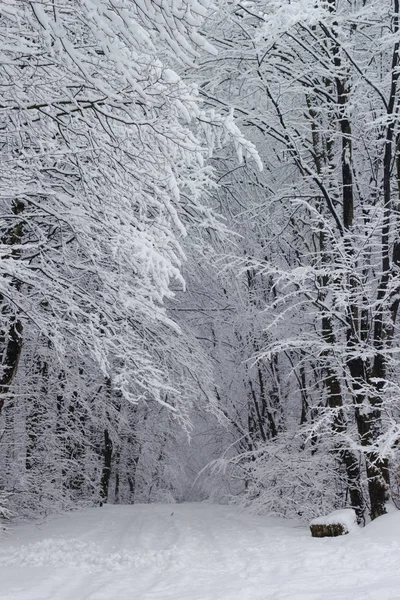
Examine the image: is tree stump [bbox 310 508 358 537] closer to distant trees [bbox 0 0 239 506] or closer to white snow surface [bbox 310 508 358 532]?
white snow surface [bbox 310 508 358 532]

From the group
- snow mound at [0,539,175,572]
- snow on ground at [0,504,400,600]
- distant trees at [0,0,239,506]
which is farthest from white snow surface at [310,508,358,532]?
distant trees at [0,0,239,506]

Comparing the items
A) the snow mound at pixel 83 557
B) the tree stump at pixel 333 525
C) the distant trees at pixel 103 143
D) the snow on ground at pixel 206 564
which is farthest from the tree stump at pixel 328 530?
the distant trees at pixel 103 143

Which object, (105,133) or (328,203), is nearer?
(105,133)

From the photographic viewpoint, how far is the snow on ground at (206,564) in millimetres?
4633

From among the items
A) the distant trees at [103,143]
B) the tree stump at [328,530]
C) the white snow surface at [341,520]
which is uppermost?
the distant trees at [103,143]

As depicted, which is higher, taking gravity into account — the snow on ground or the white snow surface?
the white snow surface

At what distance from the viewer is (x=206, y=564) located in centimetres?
596

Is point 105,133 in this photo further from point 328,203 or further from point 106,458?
point 106,458

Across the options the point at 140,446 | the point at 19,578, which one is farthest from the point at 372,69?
the point at 140,446

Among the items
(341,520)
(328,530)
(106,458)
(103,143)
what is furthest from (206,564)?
(106,458)

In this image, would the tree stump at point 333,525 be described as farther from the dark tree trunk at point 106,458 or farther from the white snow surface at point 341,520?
the dark tree trunk at point 106,458

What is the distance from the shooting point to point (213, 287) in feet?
41.6

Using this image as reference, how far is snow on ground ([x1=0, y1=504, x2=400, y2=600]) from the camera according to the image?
15.2 ft

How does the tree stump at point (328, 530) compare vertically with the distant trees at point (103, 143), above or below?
below
